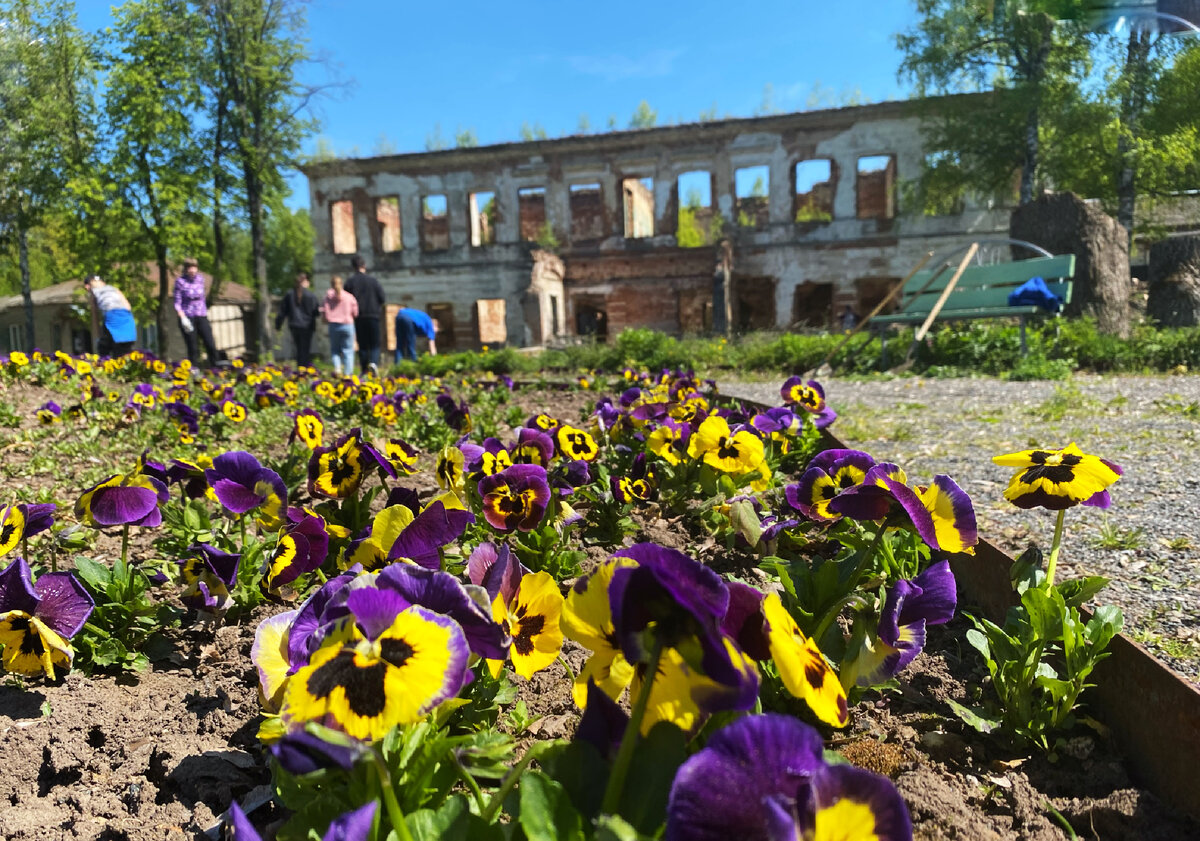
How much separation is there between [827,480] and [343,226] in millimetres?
28224

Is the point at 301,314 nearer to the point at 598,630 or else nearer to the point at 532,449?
the point at 532,449

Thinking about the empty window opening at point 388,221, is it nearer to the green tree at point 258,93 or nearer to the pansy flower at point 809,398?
the green tree at point 258,93

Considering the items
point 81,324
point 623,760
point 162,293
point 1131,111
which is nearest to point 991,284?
point 623,760

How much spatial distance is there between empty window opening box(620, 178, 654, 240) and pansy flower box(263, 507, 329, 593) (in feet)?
81.0

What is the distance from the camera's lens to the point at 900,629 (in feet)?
3.92

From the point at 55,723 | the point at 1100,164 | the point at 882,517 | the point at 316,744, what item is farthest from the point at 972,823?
the point at 1100,164

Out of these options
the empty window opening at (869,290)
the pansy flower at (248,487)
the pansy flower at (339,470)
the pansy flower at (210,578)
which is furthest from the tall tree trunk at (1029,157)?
the pansy flower at (210,578)

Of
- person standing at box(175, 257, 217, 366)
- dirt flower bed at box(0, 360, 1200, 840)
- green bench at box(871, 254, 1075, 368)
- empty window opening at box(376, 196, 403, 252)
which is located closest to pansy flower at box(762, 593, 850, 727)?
dirt flower bed at box(0, 360, 1200, 840)

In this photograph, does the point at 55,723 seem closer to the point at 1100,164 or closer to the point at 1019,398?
the point at 1019,398

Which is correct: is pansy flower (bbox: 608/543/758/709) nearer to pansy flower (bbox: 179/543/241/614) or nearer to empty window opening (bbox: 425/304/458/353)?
pansy flower (bbox: 179/543/241/614)

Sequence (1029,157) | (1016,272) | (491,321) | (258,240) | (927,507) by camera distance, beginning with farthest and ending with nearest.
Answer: (491,321), (258,240), (1029,157), (1016,272), (927,507)

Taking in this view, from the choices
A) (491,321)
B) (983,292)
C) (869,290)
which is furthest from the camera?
(491,321)

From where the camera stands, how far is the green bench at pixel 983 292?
9672 millimetres

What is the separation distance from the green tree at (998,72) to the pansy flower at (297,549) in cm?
2194
